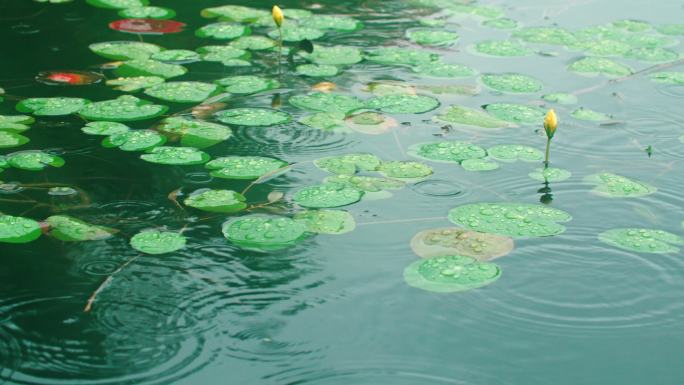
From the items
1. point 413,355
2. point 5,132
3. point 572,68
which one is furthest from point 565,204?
point 5,132

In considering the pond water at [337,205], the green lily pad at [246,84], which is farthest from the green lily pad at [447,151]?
the green lily pad at [246,84]

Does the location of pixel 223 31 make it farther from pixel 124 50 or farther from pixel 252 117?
pixel 252 117

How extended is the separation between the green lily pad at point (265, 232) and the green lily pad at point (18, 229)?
1.75 ft

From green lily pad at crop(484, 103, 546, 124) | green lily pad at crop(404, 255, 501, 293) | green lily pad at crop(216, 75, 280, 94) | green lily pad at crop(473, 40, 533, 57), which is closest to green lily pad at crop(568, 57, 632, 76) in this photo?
green lily pad at crop(473, 40, 533, 57)

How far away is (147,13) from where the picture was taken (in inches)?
171

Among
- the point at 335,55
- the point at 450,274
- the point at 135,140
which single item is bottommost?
the point at 450,274

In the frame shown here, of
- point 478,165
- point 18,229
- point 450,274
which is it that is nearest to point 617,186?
point 478,165

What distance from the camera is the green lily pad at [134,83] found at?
3479 mm

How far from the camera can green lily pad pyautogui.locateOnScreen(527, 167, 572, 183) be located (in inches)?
114

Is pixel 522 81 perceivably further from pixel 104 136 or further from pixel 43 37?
pixel 43 37

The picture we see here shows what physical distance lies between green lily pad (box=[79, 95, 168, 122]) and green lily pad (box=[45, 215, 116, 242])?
74 centimetres

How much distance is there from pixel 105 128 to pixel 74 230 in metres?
0.72

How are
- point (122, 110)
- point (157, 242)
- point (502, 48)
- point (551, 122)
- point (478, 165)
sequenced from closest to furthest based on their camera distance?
point (157, 242) < point (551, 122) < point (478, 165) < point (122, 110) < point (502, 48)

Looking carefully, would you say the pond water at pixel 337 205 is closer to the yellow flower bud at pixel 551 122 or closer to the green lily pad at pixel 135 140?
the green lily pad at pixel 135 140
